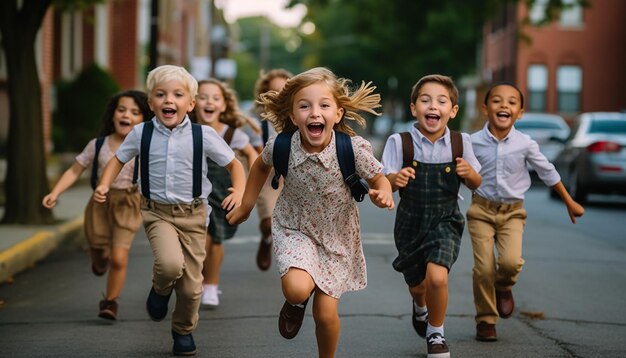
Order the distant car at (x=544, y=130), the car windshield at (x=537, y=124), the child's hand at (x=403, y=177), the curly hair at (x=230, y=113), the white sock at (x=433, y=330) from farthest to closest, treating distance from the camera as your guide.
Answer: the car windshield at (x=537, y=124)
the distant car at (x=544, y=130)
the curly hair at (x=230, y=113)
the white sock at (x=433, y=330)
the child's hand at (x=403, y=177)

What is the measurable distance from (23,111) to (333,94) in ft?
30.7

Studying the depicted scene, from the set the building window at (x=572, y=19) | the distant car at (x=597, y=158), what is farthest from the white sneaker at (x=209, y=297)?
the building window at (x=572, y=19)

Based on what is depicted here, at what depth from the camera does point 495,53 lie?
5984 centimetres

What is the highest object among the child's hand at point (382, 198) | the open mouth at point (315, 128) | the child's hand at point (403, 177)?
the open mouth at point (315, 128)

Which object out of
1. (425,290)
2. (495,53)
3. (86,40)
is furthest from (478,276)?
(495,53)

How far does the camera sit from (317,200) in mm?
6066

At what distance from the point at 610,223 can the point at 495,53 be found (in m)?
44.1

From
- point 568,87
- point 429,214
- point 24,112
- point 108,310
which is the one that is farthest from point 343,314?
point 568,87

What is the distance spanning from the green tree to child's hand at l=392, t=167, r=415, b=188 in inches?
338

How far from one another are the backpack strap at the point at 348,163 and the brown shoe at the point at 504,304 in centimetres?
179

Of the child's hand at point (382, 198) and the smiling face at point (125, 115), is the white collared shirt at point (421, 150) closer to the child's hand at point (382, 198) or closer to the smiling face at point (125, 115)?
the child's hand at point (382, 198)

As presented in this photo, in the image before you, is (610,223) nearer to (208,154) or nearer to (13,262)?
(13,262)

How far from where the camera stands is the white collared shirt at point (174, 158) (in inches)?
271

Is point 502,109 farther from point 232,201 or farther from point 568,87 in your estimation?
point 568,87
